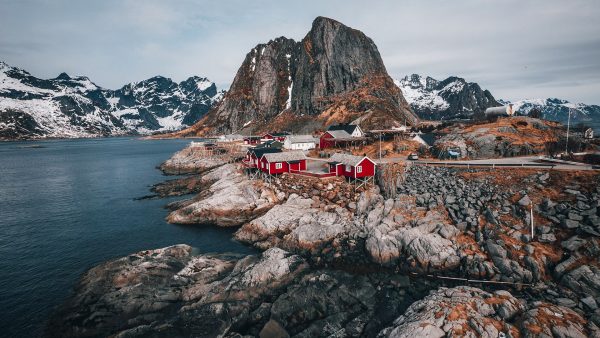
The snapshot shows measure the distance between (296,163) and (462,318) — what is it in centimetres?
3539

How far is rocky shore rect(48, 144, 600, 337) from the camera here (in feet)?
65.0

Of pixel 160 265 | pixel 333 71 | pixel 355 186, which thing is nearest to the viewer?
pixel 160 265

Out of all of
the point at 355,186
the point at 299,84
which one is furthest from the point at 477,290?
the point at 299,84

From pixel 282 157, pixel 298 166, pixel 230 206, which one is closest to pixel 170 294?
pixel 230 206

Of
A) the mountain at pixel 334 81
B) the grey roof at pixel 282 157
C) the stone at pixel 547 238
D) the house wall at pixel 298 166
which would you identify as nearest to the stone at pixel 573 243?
the stone at pixel 547 238

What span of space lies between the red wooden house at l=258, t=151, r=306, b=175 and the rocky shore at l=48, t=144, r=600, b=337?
11388 millimetres

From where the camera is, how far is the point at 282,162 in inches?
1946

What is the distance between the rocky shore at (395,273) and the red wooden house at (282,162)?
448 inches

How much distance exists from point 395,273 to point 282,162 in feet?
90.0

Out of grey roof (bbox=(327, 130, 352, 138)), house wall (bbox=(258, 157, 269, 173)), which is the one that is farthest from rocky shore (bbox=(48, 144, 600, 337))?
grey roof (bbox=(327, 130, 352, 138))

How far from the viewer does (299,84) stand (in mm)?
174375

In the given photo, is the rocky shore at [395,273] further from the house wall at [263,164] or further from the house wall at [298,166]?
the house wall at [298,166]

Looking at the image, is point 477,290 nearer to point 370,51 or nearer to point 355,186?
point 355,186

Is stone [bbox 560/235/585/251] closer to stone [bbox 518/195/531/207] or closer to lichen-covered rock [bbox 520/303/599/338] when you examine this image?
stone [bbox 518/195/531/207]
